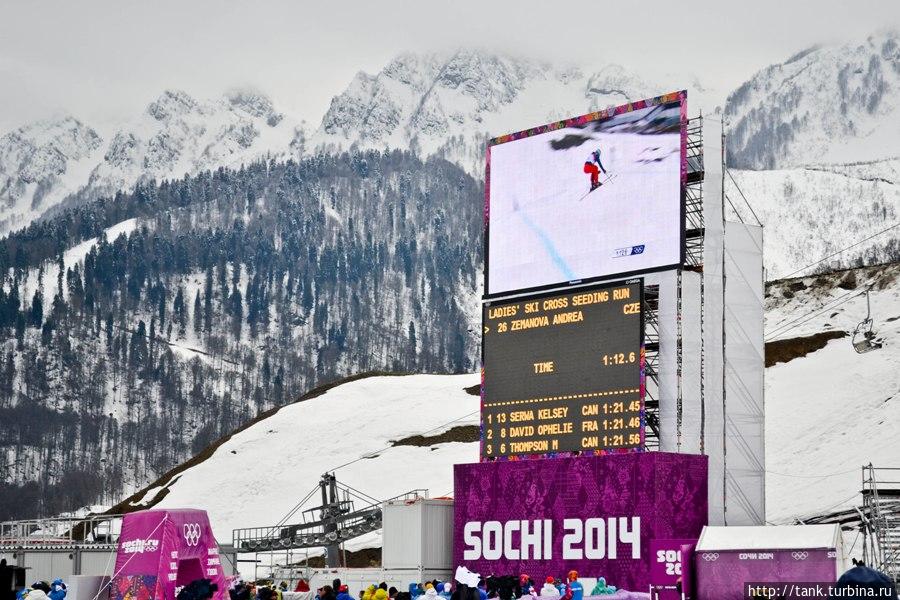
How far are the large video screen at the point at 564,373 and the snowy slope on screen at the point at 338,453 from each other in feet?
144

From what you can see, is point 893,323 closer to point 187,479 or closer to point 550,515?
point 187,479

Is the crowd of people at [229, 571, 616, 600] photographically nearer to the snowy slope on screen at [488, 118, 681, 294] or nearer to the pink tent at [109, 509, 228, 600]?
the pink tent at [109, 509, 228, 600]

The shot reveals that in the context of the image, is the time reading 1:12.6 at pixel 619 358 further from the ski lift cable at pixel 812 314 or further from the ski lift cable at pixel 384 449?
the ski lift cable at pixel 812 314

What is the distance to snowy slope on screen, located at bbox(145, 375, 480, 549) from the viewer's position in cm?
10094

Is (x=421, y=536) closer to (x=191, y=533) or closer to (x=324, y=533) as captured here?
(x=324, y=533)

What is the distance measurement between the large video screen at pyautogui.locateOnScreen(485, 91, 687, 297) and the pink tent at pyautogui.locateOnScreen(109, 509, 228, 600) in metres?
20.1

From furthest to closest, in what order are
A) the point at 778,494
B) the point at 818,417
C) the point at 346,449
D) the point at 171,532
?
the point at 346,449 → the point at 818,417 → the point at 778,494 → the point at 171,532

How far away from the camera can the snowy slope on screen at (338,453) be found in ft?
331

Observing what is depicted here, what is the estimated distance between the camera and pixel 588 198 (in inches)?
1773

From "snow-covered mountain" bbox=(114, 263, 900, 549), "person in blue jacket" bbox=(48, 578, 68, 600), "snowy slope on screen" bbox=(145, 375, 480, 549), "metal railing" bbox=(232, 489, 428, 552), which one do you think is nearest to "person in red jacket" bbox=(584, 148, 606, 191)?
"person in blue jacket" bbox=(48, 578, 68, 600)

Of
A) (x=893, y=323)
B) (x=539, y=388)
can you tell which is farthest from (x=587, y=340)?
(x=893, y=323)

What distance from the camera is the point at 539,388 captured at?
146 feet

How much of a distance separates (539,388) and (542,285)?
3.57 m

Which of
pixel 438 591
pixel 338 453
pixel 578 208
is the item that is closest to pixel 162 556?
pixel 438 591
